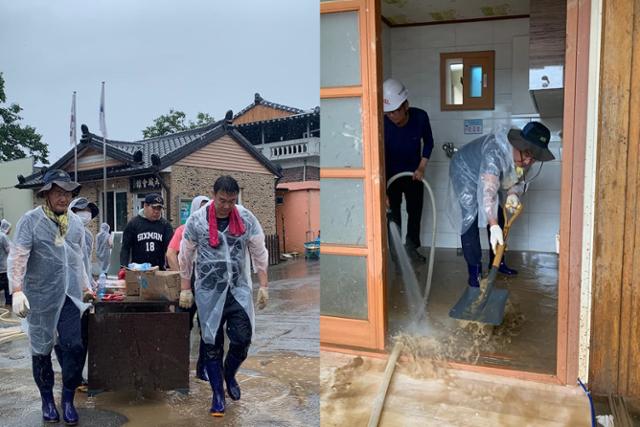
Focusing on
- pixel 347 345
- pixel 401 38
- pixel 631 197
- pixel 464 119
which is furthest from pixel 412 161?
pixel 631 197

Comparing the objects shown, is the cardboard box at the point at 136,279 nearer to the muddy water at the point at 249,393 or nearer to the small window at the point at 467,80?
the muddy water at the point at 249,393

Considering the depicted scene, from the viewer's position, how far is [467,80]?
4637 millimetres

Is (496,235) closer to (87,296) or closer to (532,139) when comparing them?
(532,139)

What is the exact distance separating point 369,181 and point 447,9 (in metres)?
2.51

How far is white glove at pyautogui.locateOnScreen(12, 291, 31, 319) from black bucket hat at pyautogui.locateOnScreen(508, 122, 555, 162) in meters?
2.31

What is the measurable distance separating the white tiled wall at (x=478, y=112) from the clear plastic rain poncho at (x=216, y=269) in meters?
2.78

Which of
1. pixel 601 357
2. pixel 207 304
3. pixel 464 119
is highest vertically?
pixel 464 119

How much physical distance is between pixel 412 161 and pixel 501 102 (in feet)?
3.90

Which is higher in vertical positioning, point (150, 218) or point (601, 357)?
point (150, 218)

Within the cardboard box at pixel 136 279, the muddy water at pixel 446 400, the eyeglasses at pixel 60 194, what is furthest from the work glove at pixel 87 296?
the muddy water at pixel 446 400

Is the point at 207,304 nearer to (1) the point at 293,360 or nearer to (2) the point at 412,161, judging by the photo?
(1) the point at 293,360

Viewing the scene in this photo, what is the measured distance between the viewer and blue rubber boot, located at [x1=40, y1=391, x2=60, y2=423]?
1983 mm

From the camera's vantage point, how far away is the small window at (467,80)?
4582mm

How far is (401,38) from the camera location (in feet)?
15.6
